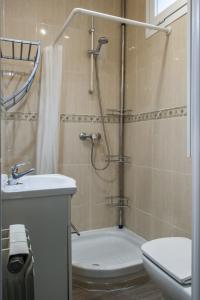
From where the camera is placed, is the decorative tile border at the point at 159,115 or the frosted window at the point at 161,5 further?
the frosted window at the point at 161,5

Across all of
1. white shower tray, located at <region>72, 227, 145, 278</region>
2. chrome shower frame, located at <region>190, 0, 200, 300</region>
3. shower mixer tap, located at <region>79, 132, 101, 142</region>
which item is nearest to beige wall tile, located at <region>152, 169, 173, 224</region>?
white shower tray, located at <region>72, 227, 145, 278</region>

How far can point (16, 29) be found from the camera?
6.84ft

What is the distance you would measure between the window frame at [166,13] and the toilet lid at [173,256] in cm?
152

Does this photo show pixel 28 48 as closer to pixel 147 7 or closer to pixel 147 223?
pixel 147 7

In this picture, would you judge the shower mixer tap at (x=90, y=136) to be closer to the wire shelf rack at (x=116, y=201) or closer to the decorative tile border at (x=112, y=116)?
the decorative tile border at (x=112, y=116)

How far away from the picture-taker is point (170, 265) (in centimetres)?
119

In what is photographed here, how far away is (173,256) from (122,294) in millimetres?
587

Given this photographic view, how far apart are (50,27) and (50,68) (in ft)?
1.66

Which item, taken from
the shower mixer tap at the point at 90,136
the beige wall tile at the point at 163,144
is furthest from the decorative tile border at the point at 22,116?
the beige wall tile at the point at 163,144

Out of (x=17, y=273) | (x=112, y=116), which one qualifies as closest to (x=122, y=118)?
(x=112, y=116)

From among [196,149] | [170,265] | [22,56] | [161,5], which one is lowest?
[170,265]

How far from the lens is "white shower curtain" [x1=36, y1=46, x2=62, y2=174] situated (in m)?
1.94

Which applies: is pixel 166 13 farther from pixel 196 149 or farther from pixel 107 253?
pixel 107 253

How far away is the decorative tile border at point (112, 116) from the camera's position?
1.85m
